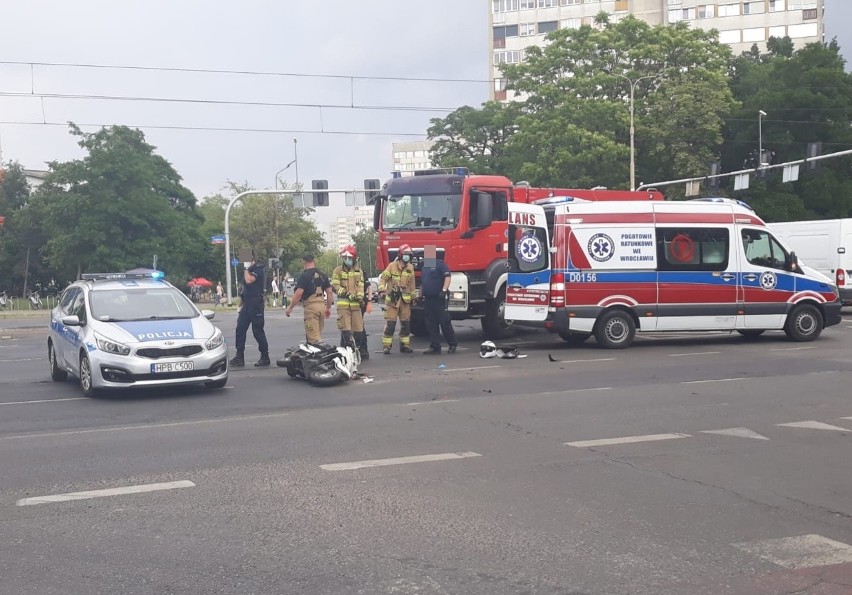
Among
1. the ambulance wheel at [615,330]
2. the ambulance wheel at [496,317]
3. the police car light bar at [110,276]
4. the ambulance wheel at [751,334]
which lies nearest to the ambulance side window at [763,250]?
the ambulance wheel at [751,334]

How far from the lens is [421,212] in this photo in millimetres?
18562

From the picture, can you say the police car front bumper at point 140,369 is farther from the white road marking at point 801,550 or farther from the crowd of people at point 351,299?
the white road marking at point 801,550

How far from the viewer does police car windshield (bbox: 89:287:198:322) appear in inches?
496

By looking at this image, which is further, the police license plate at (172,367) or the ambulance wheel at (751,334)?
the ambulance wheel at (751,334)

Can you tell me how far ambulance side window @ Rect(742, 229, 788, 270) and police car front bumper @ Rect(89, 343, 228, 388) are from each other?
10.7m

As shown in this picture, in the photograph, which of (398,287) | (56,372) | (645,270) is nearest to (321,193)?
(398,287)

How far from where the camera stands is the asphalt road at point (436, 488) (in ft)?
16.7

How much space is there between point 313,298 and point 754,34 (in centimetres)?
8183

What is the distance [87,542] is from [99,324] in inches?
278

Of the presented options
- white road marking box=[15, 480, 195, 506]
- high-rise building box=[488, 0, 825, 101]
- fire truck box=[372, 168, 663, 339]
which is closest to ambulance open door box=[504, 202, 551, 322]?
fire truck box=[372, 168, 663, 339]

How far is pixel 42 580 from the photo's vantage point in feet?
16.3

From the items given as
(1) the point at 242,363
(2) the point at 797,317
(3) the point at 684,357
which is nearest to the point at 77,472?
(1) the point at 242,363

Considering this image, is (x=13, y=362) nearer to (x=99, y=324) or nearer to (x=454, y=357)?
(x=99, y=324)

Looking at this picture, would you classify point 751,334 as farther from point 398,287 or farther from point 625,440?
point 625,440
